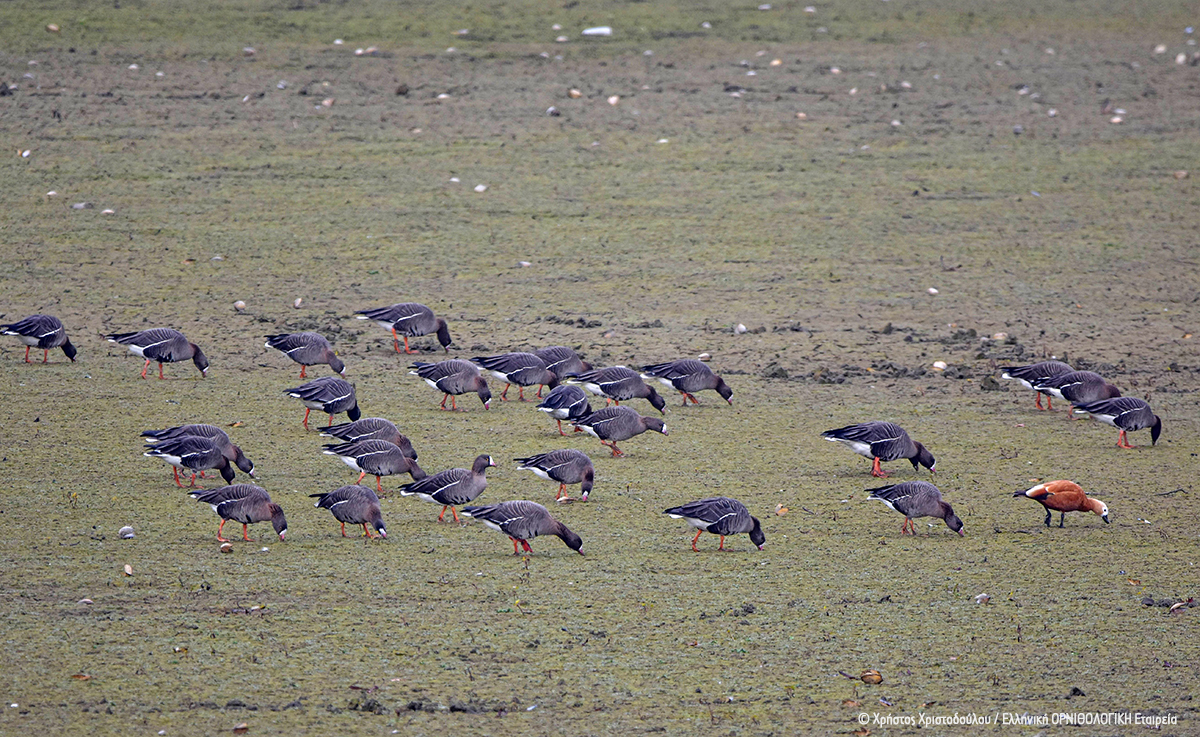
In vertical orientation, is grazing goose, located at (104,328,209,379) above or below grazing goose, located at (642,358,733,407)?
above

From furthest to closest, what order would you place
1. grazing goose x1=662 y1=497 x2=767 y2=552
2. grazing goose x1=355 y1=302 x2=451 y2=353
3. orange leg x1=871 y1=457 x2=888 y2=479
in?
grazing goose x1=355 y1=302 x2=451 y2=353 → orange leg x1=871 y1=457 x2=888 y2=479 → grazing goose x1=662 y1=497 x2=767 y2=552

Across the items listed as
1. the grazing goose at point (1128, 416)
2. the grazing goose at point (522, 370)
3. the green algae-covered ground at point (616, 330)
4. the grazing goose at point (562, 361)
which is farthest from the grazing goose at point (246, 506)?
the grazing goose at point (1128, 416)

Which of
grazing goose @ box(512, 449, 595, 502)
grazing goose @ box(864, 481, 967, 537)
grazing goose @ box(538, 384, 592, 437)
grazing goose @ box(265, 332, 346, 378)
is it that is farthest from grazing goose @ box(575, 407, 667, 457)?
grazing goose @ box(265, 332, 346, 378)

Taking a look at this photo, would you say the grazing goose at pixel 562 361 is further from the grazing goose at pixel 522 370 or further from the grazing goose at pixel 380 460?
the grazing goose at pixel 380 460

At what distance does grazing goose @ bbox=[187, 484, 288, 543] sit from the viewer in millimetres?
10586

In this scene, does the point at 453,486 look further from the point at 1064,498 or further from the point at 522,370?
the point at 1064,498

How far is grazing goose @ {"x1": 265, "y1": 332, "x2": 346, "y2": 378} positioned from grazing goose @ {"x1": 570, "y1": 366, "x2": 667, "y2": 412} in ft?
9.34

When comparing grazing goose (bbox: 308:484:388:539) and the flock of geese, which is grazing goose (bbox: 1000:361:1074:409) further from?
grazing goose (bbox: 308:484:388:539)

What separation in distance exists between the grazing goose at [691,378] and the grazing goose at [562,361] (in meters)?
0.94

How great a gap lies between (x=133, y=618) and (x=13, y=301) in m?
10.3

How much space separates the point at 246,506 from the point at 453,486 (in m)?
1.69

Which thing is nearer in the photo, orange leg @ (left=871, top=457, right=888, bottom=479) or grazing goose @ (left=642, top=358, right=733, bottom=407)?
orange leg @ (left=871, top=457, right=888, bottom=479)

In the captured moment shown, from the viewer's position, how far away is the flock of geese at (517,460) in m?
10.8

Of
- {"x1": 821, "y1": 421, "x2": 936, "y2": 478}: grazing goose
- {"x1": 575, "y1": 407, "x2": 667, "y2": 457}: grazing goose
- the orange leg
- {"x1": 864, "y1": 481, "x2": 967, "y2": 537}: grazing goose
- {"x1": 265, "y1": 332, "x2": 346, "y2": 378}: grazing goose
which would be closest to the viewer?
{"x1": 864, "y1": 481, "x2": 967, "y2": 537}: grazing goose
